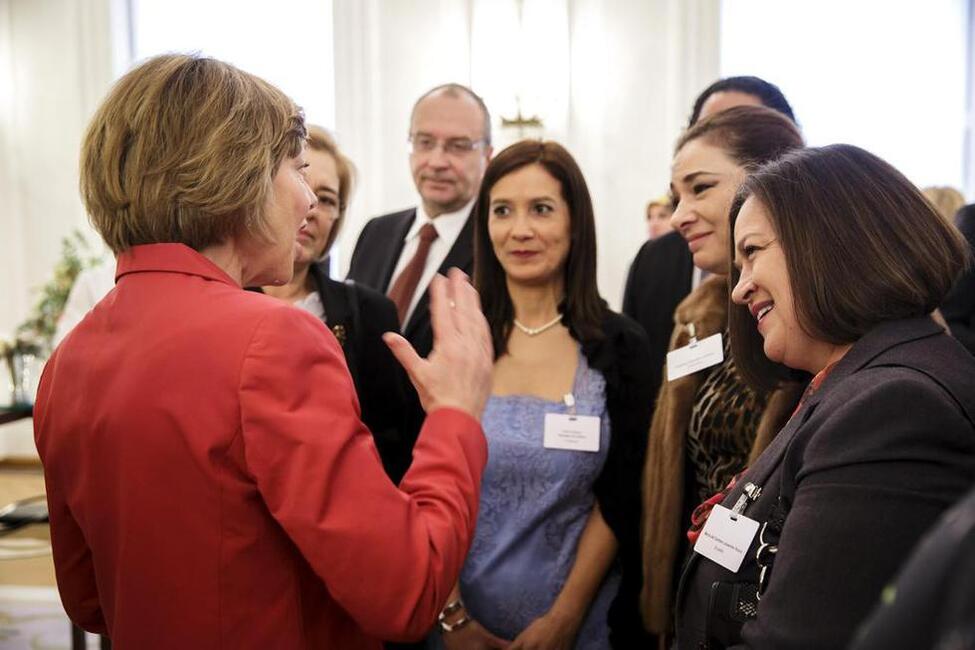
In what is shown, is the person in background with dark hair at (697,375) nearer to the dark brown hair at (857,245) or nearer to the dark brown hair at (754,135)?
the dark brown hair at (754,135)

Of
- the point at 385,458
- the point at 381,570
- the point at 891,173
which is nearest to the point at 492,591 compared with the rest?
the point at 385,458

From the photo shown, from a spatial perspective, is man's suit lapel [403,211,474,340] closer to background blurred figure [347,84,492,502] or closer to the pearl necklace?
background blurred figure [347,84,492,502]

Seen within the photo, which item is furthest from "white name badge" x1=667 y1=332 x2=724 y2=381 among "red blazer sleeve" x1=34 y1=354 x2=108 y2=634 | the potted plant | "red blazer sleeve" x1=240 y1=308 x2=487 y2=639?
the potted plant

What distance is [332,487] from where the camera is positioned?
38.7 inches

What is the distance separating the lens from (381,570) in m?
0.99

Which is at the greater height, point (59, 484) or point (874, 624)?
point (874, 624)

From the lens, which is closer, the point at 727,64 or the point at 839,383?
the point at 839,383

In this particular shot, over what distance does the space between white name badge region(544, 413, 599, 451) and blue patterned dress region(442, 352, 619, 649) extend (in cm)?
2

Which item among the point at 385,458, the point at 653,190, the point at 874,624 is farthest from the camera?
the point at 653,190

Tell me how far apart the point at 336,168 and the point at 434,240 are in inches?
30.7

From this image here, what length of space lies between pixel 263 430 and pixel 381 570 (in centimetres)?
21

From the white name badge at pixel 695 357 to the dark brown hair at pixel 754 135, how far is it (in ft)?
1.32

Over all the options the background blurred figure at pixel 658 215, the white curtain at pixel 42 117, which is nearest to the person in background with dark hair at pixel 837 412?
the background blurred figure at pixel 658 215

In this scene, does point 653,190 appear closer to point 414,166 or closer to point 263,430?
point 414,166
